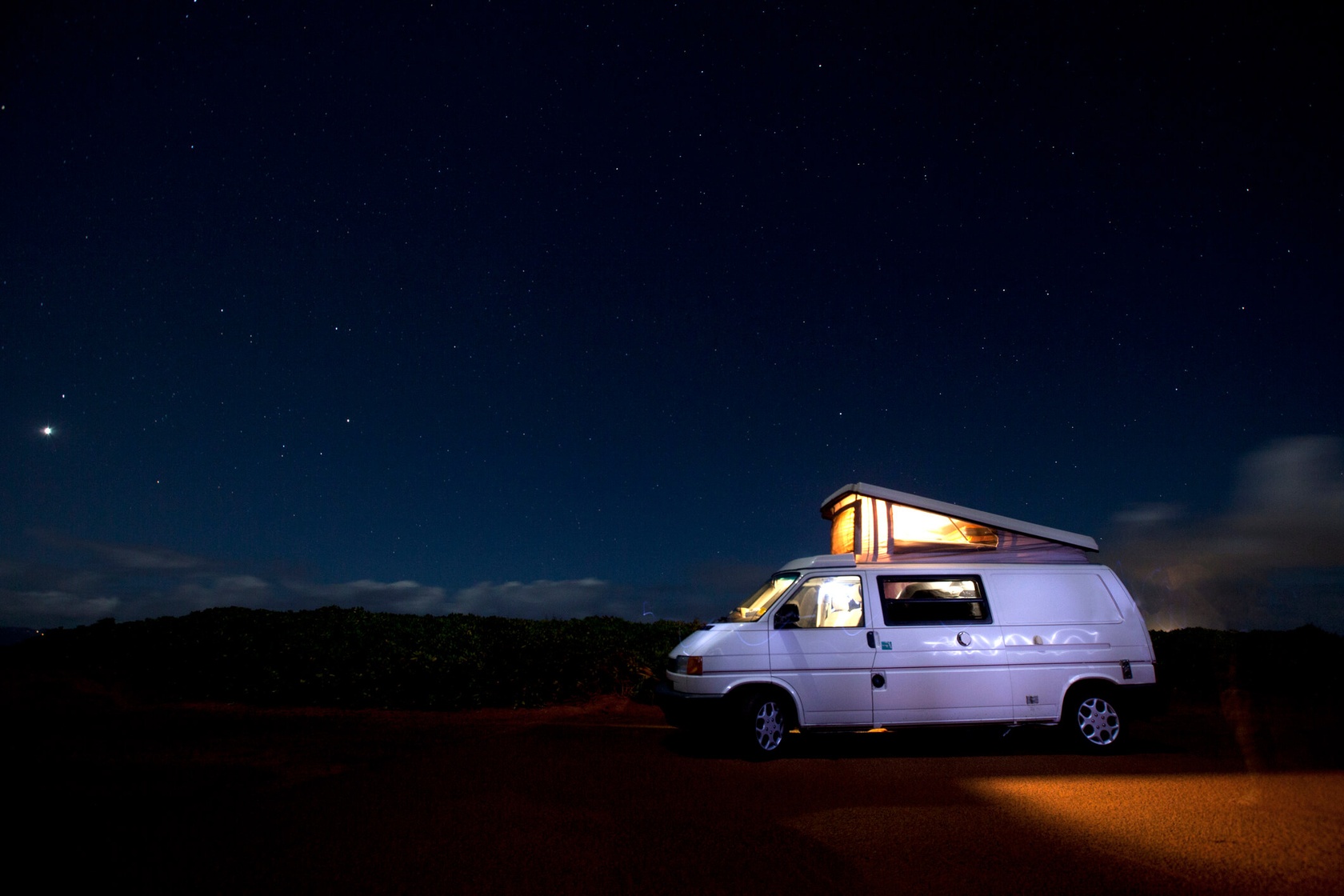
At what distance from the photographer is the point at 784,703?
27.0 feet

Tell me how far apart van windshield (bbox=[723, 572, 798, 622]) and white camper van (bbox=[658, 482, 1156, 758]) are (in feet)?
0.09

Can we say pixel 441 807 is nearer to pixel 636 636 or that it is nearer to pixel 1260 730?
pixel 636 636

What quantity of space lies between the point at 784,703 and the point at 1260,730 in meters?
7.35

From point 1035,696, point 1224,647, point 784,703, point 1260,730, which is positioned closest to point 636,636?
point 784,703

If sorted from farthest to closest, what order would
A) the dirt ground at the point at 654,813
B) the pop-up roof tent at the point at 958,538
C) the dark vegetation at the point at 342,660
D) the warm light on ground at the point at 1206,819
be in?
the dark vegetation at the point at 342,660 → the pop-up roof tent at the point at 958,538 → the warm light on ground at the point at 1206,819 → the dirt ground at the point at 654,813

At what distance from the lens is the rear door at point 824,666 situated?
8.18 meters

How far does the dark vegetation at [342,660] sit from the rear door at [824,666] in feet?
18.3

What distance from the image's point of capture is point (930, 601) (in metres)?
8.66

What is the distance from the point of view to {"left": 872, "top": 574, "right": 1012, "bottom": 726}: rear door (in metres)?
8.26

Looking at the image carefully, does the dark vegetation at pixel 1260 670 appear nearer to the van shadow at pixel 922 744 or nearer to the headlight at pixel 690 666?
the van shadow at pixel 922 744

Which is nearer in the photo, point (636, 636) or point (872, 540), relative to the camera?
point (872, 540)

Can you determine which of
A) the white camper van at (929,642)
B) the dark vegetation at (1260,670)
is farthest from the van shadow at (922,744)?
the dark vegetation at (1260,670)

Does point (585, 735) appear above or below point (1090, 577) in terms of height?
below

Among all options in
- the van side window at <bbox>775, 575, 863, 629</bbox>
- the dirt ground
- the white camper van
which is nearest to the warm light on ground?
the dirt ground
